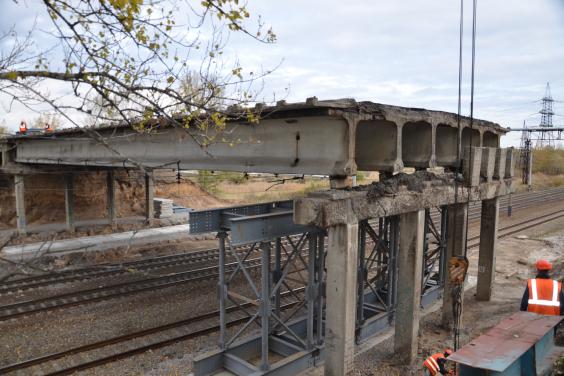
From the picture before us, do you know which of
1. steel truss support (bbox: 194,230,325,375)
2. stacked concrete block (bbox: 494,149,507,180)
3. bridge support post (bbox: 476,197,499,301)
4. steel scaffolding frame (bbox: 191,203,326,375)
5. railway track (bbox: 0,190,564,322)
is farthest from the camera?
bridge support post (bbox: 476,197,499,301)

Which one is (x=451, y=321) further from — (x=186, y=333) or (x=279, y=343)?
(x=186, y=333)

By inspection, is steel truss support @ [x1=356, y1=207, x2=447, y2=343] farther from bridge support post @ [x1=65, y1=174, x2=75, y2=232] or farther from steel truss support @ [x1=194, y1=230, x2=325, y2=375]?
bridge support post @ [x1=65, y1=174, x2=75, y2=232]

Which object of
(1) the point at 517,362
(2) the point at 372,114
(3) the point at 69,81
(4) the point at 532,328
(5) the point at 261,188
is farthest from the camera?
(5) the point at 261,188

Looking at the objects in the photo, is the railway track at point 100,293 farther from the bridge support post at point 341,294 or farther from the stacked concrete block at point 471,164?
the stacked concrete block at point 471,164

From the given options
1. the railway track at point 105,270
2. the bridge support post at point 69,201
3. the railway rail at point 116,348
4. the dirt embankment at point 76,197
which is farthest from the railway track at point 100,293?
the bridge support post at point 69,201

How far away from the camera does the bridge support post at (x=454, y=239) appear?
401 inches

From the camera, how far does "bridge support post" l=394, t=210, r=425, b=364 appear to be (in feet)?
28.0

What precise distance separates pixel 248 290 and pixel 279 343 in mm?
4823

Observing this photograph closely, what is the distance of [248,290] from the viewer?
1382 centimetres

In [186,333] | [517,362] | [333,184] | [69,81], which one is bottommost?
[186,333]

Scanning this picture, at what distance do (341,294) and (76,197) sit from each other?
22310mm

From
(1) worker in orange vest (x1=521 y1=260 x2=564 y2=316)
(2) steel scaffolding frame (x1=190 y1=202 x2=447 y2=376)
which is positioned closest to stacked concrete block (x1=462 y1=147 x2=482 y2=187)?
(2) steel scaffolding frame (x1=190 y1=202 x2=447 y2=376)

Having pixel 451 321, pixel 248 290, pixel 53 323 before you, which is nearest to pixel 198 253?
pixel 248 290

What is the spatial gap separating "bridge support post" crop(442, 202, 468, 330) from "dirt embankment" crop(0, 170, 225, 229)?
17810mm
